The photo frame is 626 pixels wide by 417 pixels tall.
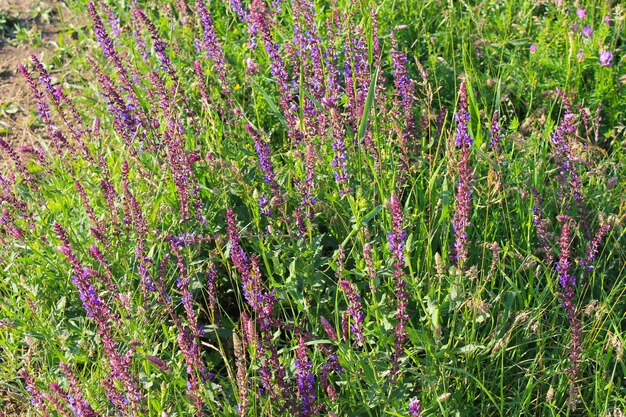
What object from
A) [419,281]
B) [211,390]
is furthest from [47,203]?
[419,281]

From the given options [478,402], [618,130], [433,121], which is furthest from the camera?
[433,121]

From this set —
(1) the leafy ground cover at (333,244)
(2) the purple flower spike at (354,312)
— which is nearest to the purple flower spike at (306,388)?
(1) the leafy ground cover at (333,244)

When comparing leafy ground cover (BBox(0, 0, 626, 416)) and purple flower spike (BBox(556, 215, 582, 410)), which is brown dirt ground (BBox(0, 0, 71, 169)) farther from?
purple flower spike (BBox(556, 215, 582, 410))

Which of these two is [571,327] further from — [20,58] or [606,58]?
[20,58]

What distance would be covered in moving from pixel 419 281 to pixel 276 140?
4.69ft

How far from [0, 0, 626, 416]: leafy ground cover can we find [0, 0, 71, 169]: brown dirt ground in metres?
0.47

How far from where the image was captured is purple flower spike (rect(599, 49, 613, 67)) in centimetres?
390

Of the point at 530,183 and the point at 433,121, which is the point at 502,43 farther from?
the point at 530,183

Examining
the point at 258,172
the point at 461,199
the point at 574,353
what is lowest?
the point at 574,353

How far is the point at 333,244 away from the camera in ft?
10.7

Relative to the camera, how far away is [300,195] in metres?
3.14

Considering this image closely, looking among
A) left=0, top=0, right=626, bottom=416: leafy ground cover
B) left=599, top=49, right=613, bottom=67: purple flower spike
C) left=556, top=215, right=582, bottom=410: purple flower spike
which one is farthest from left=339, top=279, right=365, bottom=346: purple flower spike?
left=599, top=49, right=613, bottom=67: purple flower spike

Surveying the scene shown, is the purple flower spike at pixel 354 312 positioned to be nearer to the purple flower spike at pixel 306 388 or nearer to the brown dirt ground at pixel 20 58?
the purple flower spike at pixel 306 388

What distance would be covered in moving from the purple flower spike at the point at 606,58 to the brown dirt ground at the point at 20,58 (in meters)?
3.19
